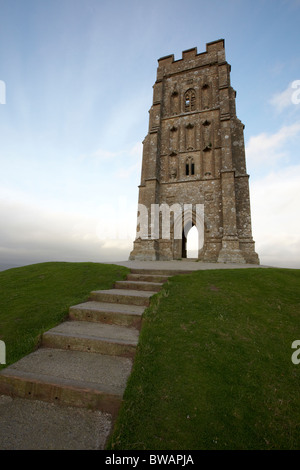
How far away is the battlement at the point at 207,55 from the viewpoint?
20.8m

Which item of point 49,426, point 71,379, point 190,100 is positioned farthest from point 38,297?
point 190,100

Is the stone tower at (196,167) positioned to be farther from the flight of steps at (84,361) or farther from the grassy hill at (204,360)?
the flight of steps at (84,361)

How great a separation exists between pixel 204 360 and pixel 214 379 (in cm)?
34

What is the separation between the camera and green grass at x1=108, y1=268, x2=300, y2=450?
2.22 m

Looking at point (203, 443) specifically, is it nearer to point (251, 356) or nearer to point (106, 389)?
point (106, 389)

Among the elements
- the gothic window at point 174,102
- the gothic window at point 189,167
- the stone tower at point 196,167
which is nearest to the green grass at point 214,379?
the stone tower at point 196,167

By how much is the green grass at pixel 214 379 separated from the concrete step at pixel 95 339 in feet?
1.02

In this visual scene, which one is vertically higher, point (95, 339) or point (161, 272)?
point (161, 272)

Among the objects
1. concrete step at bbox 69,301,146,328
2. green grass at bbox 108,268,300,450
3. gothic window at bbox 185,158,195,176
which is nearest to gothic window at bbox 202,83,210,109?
gothic window at bbox 185,158,195,176

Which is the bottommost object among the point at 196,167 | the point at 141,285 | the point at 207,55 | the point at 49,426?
the point at 49,426

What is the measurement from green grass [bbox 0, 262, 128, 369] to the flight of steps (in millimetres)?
264

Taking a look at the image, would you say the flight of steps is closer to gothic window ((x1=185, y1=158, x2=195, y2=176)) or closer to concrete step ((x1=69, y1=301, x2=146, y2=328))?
concrete step ((x1=69, y1=301, x2=146, y2=328))

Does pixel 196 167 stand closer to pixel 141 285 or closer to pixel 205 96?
pixel 205 96

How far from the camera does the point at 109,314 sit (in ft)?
15.4
